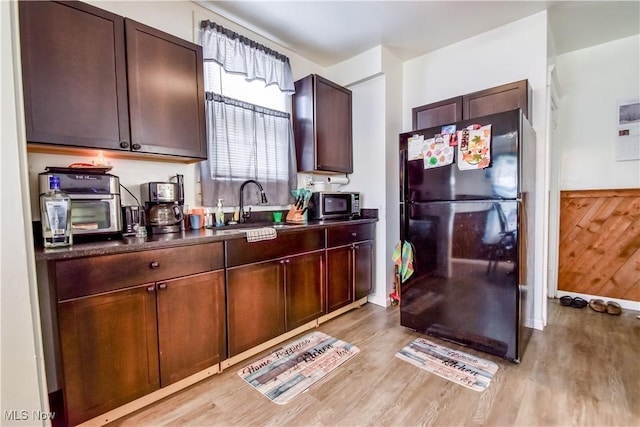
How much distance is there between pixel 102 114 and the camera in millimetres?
1595

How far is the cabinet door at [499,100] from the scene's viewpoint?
7.83 feet

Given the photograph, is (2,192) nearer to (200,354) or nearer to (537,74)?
(200,354)

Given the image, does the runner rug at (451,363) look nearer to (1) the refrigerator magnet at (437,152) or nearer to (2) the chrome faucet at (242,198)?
(1) the refrigerator magnet at (437,152)

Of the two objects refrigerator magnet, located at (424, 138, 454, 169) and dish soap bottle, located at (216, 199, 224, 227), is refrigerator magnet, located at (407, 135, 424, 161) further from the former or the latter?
dish soap bottle, located at (216, 199, 224, 227)

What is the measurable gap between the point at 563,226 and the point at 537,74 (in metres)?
1.75

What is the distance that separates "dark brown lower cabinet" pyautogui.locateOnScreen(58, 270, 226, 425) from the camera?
130cm

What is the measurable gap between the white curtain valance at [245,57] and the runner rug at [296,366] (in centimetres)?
228

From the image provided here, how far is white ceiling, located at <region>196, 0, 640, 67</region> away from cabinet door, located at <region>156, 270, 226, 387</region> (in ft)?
7.05

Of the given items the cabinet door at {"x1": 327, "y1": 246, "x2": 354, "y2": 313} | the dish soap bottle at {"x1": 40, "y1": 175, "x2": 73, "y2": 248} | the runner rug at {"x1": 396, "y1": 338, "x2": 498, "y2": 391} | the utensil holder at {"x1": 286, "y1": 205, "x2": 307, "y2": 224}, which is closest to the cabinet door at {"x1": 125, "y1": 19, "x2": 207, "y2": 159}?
the dish soap bottle at {"x1": 40, "y1": 175, "x2": 73, "y2": 248}

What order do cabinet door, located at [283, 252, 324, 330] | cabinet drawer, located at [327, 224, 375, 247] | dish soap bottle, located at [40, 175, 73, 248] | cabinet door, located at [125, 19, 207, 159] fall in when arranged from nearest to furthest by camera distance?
dish soap bottle, located at [40, 175, 73, 248], cabinet door, located at [125, 19, 207, 159], cabinet door, located at [283, 252, 324, 330], cabinet drawer, located at [327, 224, 375, 247]

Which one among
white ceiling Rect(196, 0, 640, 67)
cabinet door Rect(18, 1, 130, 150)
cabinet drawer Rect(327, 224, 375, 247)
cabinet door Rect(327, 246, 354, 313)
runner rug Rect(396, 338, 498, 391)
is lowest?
runner rug Rect(396, 338, 498, 391)

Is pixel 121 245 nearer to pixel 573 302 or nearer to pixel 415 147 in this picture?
pixel 415 147

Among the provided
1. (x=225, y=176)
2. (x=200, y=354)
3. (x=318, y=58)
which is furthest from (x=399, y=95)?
(x=200, y=354)

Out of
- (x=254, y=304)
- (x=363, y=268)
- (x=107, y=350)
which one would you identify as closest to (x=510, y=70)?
(x=363, y=268)
